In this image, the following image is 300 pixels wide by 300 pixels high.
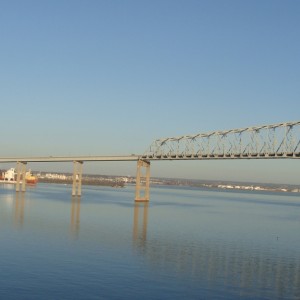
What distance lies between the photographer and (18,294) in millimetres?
23078

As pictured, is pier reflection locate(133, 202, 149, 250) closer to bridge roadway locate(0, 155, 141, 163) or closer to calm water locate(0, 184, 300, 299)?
calm water locate(0, 184, 300, 299)

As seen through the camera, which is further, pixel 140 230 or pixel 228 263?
pixel 140 230

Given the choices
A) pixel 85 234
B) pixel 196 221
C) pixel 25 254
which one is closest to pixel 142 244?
pixel 85 234

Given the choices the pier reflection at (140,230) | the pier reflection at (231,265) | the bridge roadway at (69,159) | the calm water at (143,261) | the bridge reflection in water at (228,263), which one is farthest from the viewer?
the bridge roadway at (69,159)

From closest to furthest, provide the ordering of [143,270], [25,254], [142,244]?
[143,270] → [25,254] → [142,244]

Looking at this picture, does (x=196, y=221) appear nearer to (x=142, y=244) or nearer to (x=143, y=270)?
(x=142, y=244)

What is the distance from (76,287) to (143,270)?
18.1ft

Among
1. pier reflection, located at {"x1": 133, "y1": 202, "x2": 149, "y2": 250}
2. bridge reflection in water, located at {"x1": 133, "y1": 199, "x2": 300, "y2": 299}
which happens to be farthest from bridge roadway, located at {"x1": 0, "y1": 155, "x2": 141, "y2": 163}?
bridge reflection in water, located at {"x1": 133, "y1": 199, "x2": 300, "y2": 299}

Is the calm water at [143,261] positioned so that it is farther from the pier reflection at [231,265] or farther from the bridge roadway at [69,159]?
the bridge roadway at [69,159]

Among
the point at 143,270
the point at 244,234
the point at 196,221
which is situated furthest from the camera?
the point at 196,221

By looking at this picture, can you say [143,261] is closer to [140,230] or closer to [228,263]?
[228,263]

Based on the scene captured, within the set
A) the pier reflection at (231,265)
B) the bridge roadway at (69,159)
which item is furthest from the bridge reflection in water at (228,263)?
the bridge roadway at (69,159)

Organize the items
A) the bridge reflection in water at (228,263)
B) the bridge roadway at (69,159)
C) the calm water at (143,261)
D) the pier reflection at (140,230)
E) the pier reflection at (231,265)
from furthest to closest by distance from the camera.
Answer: the bridge roadway at (69,159)
the pier reflection at (140,230)
the bridge reflection in water at (228,263)
the pier reflection at (231,265)
the calm water at (143,261)

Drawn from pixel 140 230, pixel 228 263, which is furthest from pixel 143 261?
pixel 140 230
